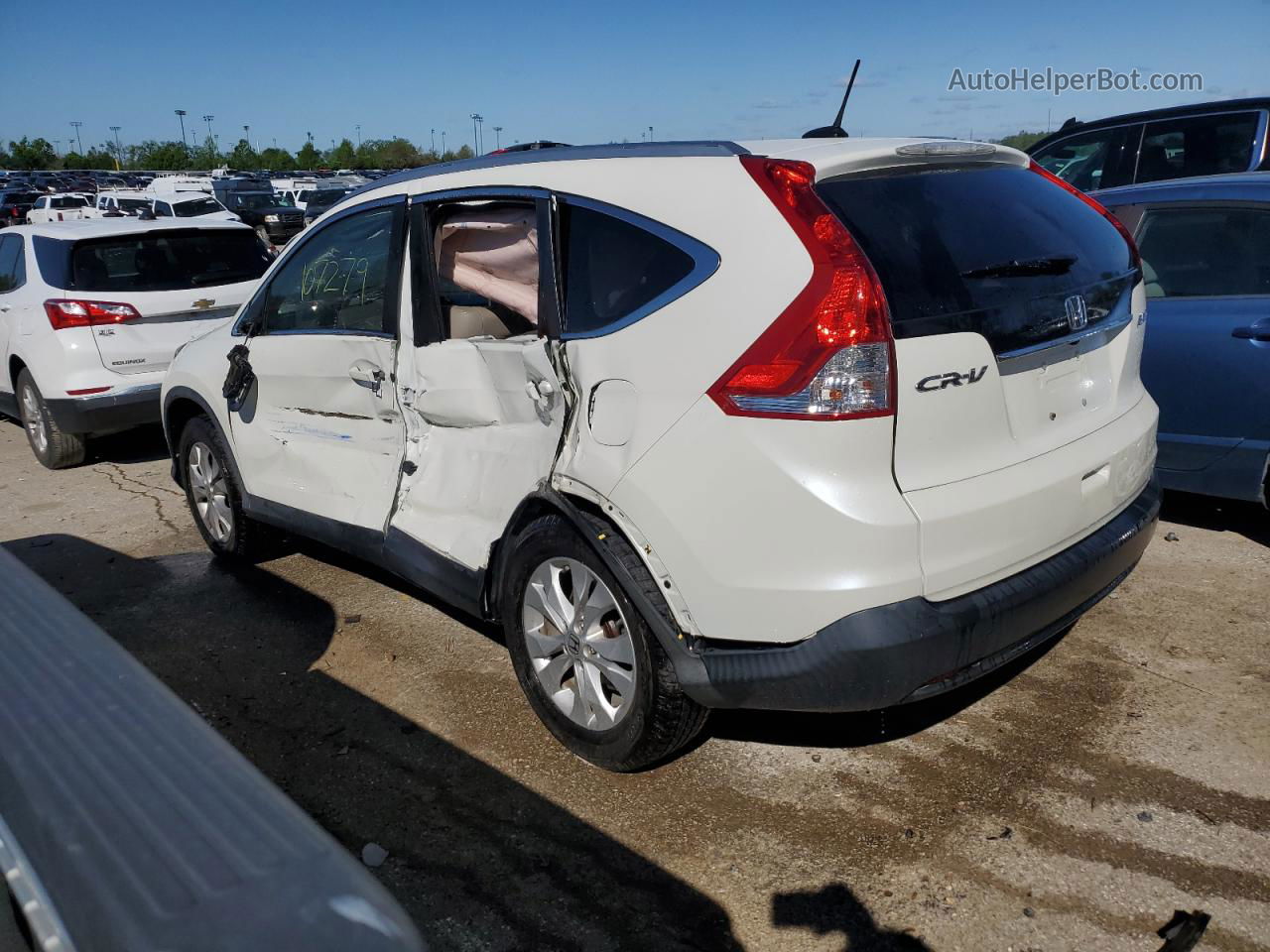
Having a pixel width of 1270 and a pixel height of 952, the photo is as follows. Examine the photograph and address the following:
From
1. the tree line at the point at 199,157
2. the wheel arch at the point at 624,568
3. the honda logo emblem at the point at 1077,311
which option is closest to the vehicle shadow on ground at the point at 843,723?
the wheel arch at the point at 624,568

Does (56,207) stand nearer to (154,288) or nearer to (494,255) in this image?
(154,288)

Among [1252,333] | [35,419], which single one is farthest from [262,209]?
[1252,333]

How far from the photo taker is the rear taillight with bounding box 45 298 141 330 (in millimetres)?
6988

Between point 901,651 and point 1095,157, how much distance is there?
7.49m

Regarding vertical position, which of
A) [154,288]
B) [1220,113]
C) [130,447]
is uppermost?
[1220,113]

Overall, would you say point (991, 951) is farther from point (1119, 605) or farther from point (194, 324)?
point (194, 324)

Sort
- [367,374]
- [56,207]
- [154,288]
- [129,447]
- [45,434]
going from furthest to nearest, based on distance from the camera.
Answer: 1. [56,207]
2. [129,447]
3. [45,434]
4. [154,288]
5. [367,374]

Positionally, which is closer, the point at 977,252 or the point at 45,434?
the point at 977,252

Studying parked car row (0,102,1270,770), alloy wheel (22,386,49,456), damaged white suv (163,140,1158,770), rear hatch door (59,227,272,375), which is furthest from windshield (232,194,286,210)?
damaged white suv (163,140,1158,770)

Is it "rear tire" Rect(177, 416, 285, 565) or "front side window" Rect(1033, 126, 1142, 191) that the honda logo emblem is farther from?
"front side window" Rect(1033, 126, 1142, 191)

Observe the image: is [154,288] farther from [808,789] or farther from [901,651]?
[901,651]

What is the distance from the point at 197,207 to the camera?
27.7 m

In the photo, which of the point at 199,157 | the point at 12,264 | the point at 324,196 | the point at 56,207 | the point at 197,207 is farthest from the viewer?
the point at 199,157

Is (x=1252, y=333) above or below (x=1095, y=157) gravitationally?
below
